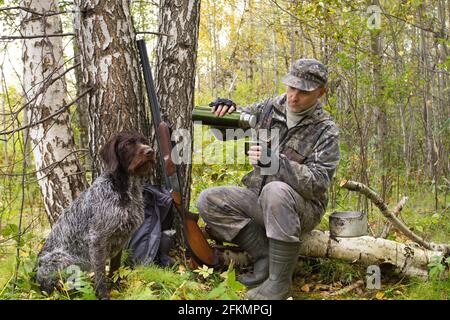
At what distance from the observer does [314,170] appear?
3.79m

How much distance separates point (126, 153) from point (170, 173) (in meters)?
0.69

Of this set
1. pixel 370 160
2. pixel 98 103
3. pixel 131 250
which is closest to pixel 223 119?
pixel 98 103

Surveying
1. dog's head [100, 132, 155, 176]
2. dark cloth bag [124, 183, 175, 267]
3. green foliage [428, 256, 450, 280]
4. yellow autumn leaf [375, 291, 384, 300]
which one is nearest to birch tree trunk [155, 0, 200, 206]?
dark cloth bag [124, 183, 175, 267]

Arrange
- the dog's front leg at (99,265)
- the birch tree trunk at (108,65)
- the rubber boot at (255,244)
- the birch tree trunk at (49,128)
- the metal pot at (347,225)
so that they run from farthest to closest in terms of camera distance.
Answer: the birch tree trunk at (49,128)
the metal pot at (347,225)
the rubber boot at (255,244)
the birch tree trunk at (108,65)
the dog's front leg at (99,265)

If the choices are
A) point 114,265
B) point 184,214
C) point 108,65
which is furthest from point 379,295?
point 108,65

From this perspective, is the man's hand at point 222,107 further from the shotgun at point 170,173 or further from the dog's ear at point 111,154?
the dog's ear at point 111,154

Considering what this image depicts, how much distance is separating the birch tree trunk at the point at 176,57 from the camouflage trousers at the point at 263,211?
369mm

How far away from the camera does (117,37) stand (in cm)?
384

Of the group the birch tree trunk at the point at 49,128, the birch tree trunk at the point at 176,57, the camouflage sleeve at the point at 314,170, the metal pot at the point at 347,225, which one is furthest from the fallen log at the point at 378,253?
the birch tree trunk at the point at 49,128

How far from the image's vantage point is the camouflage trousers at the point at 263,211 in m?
3.67

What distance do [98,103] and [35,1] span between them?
1.83 meters

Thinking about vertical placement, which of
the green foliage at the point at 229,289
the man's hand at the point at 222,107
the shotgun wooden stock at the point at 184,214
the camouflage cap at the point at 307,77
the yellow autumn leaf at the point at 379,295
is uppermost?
the camouflage cap at the point at 307,77

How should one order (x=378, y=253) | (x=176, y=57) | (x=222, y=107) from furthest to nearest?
(x=176, y=57) → (x=378, y=253) → (x=222, y=107)

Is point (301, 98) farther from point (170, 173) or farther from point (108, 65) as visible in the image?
point (108, 65)
